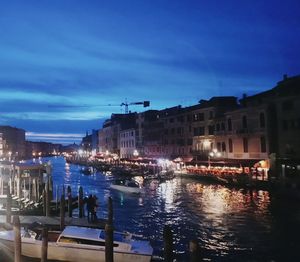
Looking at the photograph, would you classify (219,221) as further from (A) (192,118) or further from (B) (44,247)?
(A) (192,118)

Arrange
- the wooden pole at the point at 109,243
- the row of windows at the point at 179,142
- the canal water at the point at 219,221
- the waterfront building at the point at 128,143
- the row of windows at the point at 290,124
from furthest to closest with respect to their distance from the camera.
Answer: the waterfront building at the point at 128,143, the row of windows at the point at 179,142, the row of windows at the point at 290,124, the canal water at the point at 219,221, the wooden pole at the point at 109,243

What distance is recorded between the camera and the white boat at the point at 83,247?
720 inches

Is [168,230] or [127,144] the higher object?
[127,144]

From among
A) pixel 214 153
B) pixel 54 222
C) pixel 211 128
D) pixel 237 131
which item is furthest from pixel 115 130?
pixel 54 222

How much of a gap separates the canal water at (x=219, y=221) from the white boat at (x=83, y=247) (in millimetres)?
4434

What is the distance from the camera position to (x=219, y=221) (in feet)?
104

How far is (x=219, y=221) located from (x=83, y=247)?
15843 mm

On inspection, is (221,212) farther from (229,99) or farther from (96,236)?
(229,99)

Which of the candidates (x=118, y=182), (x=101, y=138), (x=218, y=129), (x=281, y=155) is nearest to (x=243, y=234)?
(x=281, y=155)

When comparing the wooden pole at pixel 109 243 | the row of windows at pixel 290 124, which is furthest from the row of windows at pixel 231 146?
the wooden pole at pixel 109 243

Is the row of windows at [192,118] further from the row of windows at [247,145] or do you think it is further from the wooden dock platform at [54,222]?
the wooden dock platform at [54,222]

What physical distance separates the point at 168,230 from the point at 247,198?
2992cm

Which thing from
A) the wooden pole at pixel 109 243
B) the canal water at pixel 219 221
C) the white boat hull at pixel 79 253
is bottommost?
the canal water at pixel 219 221

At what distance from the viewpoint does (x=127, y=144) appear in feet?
408
